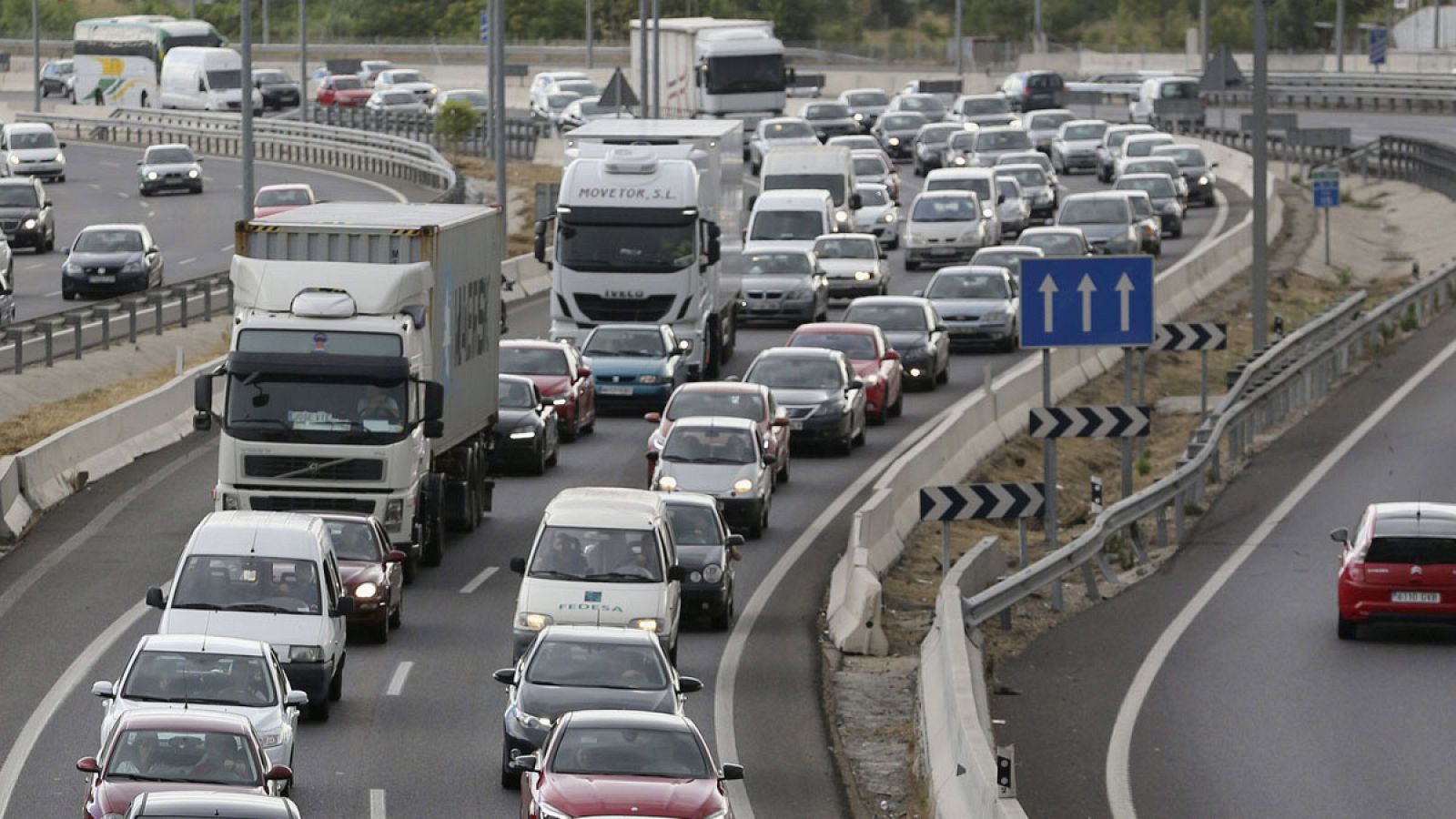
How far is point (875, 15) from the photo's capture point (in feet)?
558

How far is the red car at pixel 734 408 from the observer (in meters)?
33.9

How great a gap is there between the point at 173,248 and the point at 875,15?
110 m

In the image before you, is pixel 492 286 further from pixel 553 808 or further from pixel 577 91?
pixel 577 91

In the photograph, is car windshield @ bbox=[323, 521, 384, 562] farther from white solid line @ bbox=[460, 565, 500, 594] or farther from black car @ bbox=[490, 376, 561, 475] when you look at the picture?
black car @ bbox=[490, 376, 561, 475]

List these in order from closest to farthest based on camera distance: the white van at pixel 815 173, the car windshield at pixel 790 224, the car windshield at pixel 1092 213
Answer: the car windshield at pixel 790 224 < the car windshield at pixel 1092 213 < the white van at pixel 815 173

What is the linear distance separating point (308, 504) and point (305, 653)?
5345 millimetres

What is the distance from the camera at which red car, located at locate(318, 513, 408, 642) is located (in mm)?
24844

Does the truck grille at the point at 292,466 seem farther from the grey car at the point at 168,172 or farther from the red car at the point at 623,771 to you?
the grey car at the point at 168,172

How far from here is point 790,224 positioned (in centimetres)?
5434

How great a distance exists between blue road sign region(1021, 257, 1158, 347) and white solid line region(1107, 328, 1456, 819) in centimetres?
287

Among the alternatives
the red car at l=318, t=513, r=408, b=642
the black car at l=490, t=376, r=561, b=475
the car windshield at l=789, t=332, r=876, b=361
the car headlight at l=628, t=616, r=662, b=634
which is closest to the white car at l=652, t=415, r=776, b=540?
the black car at l=490, t=376, r=561, b=475

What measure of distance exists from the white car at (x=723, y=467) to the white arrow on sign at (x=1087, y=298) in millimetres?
5146

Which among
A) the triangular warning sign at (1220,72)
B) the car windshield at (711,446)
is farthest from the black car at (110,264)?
the car windshield at (711,446)

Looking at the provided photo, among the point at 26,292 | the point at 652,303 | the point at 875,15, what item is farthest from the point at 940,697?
the point at 875,15
